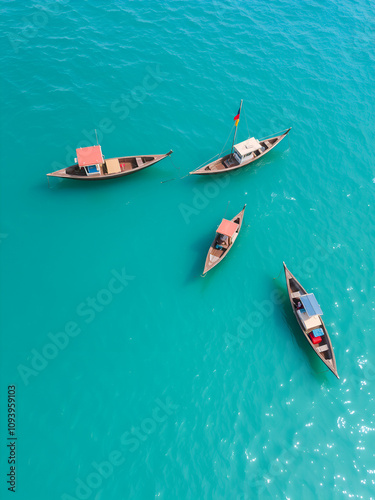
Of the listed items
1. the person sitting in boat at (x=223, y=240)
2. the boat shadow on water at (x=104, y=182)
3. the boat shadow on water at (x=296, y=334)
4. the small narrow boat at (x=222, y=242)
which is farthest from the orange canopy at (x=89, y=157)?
the boat shadow on water at (x=296, y=334)

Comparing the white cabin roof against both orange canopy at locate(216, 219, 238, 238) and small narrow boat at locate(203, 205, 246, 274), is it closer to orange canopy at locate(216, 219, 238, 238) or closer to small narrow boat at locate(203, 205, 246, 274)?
small narrow boat at locate(203, 205, 246, 274)

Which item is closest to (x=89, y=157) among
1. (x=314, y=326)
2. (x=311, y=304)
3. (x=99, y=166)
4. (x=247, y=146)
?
(x=99, y=166)

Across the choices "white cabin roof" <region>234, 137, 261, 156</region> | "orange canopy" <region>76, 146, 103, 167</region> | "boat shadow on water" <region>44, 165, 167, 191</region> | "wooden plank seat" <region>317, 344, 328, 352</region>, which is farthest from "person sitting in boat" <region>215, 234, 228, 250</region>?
"orange canopy" <region>76, 146, 103, 167</region>

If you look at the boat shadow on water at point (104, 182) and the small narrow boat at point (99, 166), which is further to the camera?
the boat shadow on water at point (104, 182)

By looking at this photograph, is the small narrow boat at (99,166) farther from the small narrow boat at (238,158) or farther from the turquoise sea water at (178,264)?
the small narrow boat at (238,158)

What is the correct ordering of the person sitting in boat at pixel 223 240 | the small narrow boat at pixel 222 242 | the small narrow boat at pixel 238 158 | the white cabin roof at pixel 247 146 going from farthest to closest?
the white cabin roof at pixel 247 146 → the small narrow boat at pixel 238 158 → the person sitting in boat at pixel 223 240 → the small narrow boat at pixel 222 242

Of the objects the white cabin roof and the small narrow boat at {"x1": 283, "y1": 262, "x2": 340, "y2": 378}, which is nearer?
the small narrow boat at {"x1": 283, "y1": 262, "x2": 340, "y2": 378}

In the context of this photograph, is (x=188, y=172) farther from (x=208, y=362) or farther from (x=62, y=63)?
(x=62, y=63)

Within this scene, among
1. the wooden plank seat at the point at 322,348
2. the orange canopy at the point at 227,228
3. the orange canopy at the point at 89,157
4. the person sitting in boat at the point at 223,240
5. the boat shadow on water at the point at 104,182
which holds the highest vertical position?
the orange canopy at the point at 227,228
